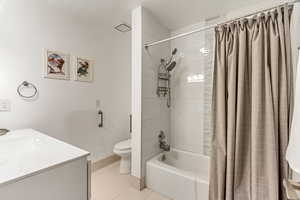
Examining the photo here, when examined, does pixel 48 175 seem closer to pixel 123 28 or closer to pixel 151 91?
pixel 151 91

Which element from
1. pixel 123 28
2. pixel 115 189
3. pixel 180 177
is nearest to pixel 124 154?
pixel 115 189

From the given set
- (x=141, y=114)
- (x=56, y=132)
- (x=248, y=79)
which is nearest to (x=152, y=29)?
(x=141, y=114)

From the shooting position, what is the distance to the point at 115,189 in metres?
1.88

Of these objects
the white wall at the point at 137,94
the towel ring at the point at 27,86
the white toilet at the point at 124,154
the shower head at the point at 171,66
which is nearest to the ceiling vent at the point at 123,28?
the white wall at the point at 137,94

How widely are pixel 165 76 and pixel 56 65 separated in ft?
4.91

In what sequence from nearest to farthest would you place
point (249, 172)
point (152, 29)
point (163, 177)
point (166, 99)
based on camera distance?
point (249, 172) → point (163, 177) → point (152, 29) → point (166, 99)

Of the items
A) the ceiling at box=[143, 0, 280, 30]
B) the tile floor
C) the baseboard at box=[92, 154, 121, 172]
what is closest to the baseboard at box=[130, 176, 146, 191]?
the tile floor

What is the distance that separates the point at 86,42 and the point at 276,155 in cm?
250

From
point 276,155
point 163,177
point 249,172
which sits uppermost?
point 276,155

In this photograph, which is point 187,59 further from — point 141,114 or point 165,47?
point 141,114

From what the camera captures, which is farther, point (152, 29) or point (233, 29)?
point (152, 29)

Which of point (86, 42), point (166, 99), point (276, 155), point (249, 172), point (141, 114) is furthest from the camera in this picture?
point (166, 99)

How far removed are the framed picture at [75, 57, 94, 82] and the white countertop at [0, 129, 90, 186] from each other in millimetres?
1033

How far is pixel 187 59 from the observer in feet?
7.70
